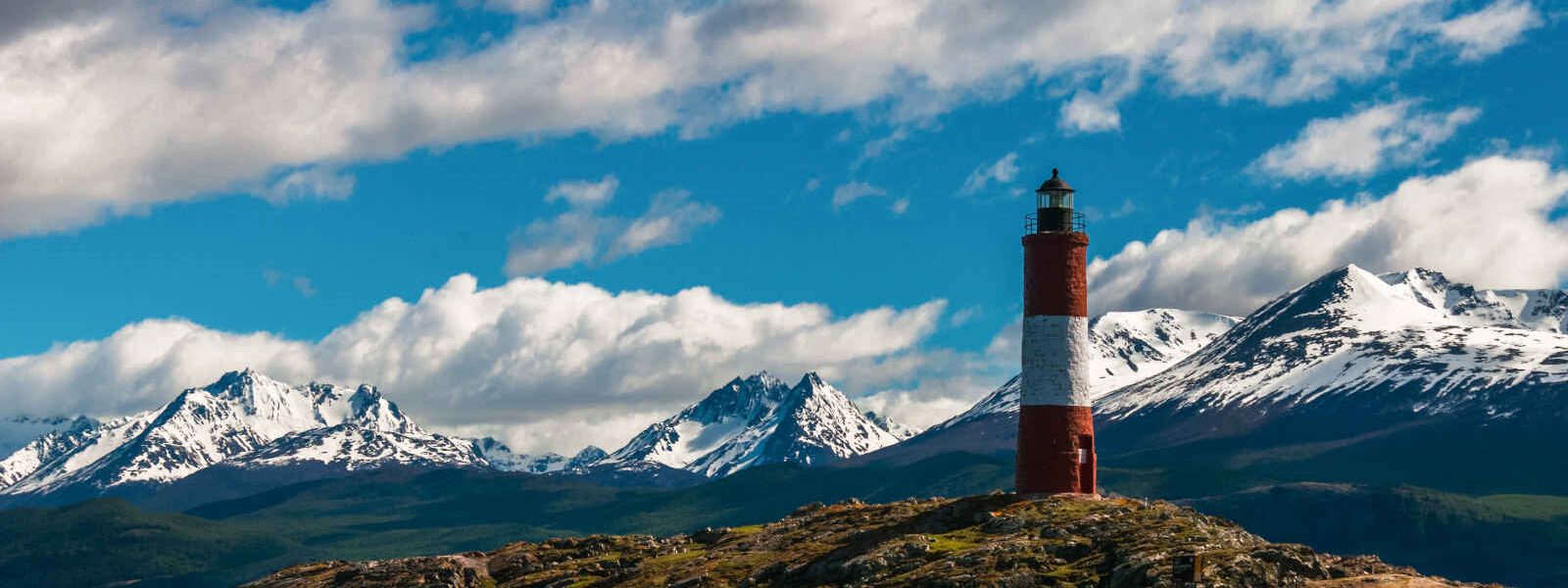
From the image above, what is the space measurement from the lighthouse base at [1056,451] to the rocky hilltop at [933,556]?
81.8 inches

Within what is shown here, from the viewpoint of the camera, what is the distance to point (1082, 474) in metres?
108

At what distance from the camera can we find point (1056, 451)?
351ft

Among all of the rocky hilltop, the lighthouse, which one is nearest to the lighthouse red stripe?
the lighthouse

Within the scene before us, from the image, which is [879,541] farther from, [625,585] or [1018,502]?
[625,585]

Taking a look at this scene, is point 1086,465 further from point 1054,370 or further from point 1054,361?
point 1054,361

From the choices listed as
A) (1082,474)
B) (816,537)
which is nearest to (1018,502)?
(1082,474)

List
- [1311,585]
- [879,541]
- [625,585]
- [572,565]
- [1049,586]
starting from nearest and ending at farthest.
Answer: [1311,585] < [1049,586] < [879,541] < [625,585] < [572,565]

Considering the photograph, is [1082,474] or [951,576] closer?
[951,576]

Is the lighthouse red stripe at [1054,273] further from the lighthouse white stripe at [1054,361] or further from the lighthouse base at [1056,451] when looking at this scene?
the lighthouse base at [1056,451]

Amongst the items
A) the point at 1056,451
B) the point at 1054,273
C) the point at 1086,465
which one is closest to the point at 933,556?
the point at 1056,451

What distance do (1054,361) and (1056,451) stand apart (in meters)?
5.65

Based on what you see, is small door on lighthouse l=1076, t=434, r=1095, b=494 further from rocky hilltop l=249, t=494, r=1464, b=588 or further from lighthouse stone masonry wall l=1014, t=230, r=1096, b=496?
rocky hilltop l=249, t=494, r=1464, b=588

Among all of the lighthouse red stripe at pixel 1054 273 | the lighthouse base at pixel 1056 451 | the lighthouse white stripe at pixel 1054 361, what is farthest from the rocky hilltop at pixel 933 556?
the lighthouse red stripe at pixel 1054 273

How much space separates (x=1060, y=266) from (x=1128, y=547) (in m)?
24.9
